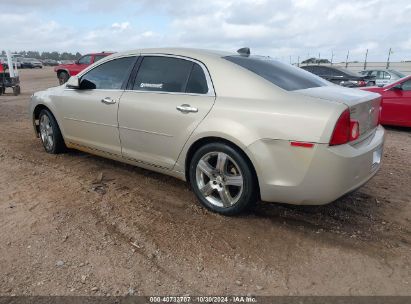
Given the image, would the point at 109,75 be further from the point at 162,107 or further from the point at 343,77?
the point at 343,77

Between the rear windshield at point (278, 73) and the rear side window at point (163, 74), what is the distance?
0.47 meters

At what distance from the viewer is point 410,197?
14.0ft

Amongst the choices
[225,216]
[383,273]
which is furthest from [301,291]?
[225,216]

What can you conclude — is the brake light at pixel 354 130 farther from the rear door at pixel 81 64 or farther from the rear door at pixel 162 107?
the rear door at pixel 81 64

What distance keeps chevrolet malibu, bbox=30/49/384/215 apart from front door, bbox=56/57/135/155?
0.02 metres

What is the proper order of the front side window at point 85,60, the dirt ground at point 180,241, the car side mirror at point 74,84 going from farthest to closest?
1. the front side window at point 85,60
2. the car side mirror at point 74,84
3. the dirt ground at point 180,241

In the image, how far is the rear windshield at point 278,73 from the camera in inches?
142

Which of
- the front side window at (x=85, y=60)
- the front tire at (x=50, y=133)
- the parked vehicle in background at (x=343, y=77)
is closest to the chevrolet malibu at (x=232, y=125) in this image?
the front tire at (x=50, y=133)

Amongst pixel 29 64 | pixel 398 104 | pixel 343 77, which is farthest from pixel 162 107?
pixel 29 64

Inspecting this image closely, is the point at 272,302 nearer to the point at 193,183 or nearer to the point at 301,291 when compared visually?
the point at 301,291

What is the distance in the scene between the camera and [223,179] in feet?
11.8

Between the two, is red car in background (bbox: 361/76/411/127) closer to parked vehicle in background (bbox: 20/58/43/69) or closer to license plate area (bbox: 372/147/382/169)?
license plate area (bbox: 372/147/382/169)

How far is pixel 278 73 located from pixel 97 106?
2167 mm

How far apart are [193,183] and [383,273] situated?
1.84 meters
